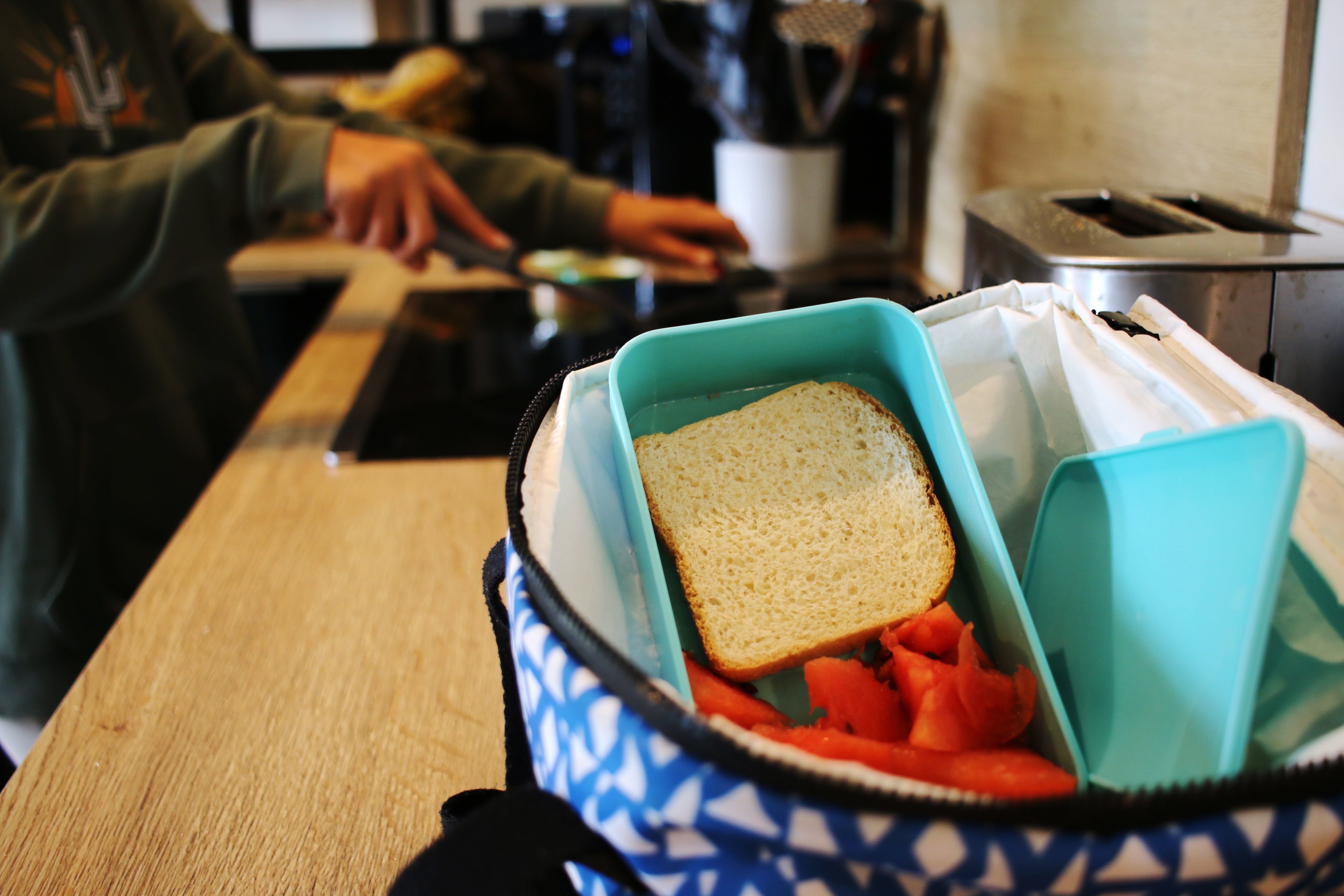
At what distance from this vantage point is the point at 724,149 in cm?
143

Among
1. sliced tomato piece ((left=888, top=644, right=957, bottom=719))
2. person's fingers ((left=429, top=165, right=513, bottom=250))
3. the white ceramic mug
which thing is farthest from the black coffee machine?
sliced tomato piece ((left=888, top=644, right=957, bottom=719))

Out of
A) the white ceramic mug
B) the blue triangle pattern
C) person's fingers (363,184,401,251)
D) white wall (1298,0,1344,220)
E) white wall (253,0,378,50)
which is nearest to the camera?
the blue triangle pattern

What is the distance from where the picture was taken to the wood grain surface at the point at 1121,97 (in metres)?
0.62

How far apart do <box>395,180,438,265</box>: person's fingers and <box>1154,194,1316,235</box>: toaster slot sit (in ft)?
2.28

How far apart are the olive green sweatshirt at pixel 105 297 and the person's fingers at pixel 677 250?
0.50m

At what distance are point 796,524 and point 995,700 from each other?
121mm

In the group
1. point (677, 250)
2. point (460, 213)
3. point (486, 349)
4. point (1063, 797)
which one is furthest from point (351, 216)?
point (1063, 797)

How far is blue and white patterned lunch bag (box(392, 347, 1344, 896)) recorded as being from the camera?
0.74ft

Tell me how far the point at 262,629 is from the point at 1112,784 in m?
0.56

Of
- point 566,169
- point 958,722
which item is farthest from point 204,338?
point 958,722

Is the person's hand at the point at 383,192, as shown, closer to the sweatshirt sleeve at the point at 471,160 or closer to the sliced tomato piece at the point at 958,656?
the sweatshirt sleeve at the point at 471,160

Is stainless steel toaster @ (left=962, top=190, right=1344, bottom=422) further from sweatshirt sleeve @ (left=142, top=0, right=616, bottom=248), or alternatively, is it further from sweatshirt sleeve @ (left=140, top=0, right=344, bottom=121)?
sweatshirt sleeve @ (left=140, top=0, right=344, bottom=121)

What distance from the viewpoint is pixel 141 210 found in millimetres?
808

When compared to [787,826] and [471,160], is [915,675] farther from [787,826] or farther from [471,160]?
[471,160]
